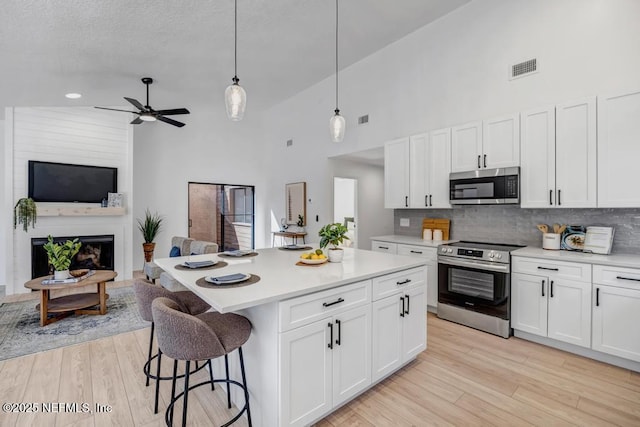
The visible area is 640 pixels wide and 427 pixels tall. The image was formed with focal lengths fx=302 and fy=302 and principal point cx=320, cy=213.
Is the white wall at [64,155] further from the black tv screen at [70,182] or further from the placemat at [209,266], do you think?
the placemat at [209,266]

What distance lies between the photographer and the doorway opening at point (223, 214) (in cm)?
724

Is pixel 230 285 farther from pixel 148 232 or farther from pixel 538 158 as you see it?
pixel 148 232

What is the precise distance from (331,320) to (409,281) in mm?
889

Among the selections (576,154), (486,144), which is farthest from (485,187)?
(576,154)

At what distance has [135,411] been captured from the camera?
2014mm

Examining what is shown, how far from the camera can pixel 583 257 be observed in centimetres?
266

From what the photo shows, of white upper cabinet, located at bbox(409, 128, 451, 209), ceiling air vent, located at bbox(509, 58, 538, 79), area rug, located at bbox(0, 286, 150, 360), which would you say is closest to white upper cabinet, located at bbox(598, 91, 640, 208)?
ceiling air vent, located at bbox(509, 58, 538, 79)

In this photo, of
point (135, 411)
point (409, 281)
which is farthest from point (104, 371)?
point (409, 281)

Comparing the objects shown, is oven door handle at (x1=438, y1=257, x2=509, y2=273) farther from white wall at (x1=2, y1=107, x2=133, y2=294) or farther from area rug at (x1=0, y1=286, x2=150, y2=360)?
white wall at (x1=2, y1=107, x2=133, y2=294)

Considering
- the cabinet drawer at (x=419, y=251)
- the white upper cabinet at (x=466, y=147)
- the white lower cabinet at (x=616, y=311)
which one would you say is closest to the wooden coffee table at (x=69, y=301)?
the cabinet drawer at (x=419, y=251)

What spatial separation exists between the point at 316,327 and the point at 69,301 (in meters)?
3.80

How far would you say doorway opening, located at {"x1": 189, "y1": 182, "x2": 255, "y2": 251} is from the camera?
23.8 feet

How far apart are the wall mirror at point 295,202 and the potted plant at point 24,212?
437 cm

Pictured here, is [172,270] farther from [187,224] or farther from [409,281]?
[187,224]
